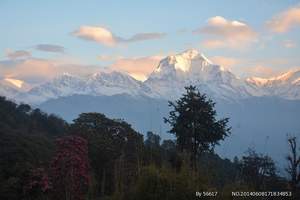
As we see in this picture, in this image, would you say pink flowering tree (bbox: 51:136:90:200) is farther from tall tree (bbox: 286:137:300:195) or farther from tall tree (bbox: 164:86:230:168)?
tall tree (bbox: 164:86:230:168)

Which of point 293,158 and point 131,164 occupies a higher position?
point 293,158

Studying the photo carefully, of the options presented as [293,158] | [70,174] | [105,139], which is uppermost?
[105,139]

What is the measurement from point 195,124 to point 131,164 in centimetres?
464

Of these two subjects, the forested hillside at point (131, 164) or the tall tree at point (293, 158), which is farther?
the tall tree at point (293, 158)

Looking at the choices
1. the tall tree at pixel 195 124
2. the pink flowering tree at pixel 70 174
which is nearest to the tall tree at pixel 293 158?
the tall tree at pixel 195 124

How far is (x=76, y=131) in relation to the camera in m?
39.0

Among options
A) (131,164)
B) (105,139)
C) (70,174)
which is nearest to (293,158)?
(131,164)

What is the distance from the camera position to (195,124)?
23.2 metres

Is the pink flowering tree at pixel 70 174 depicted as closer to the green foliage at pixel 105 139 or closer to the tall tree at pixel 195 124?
the tall tree at pixel 195 124

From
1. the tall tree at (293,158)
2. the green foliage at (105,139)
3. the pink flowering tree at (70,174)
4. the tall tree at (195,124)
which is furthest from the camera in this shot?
the green foliage at (105,139)

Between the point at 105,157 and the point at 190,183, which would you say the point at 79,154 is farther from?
the point at 105,157

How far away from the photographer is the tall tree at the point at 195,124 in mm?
23062

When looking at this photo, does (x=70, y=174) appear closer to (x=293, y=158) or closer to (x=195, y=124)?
(x=195, y=124)

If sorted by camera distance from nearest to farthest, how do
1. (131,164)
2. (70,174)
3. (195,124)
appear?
(70,174) < (131,164) < (195,124)
